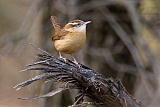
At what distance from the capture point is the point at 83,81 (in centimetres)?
321

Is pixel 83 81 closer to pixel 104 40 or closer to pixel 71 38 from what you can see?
pixel 71 38

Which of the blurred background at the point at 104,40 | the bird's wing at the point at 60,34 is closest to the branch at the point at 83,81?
the bird's wing at the point at 60,34

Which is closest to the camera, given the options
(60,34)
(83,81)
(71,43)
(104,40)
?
(83,81)

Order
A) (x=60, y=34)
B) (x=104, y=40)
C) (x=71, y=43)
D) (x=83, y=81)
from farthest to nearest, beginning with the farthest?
(x=104, y=40), (x=60, y=34), (x=71, y=43), (x=83, y=81)

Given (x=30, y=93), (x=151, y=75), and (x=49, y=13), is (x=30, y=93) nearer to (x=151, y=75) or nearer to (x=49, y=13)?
(x=49, y=13)

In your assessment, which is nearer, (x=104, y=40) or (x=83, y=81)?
(x=83, y=81)

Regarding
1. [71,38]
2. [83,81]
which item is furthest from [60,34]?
[83,81]

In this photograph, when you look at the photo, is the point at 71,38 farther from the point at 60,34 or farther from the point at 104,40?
the point at 104,40

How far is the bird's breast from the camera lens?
375cm

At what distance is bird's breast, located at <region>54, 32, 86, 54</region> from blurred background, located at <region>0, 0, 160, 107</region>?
3.12 metres

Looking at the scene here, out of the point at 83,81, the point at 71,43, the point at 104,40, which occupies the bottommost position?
the point at 83,81

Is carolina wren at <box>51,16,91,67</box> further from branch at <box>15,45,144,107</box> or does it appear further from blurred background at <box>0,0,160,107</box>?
blurred background at <box>0,0,160,107</box>

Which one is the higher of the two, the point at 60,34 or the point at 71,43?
the point at 60,34

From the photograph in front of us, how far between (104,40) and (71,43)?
4186 millimetres
